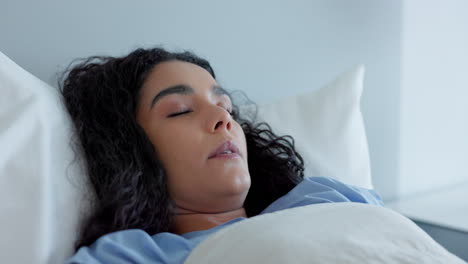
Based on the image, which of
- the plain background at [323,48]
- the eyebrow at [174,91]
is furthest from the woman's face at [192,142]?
the plain background at [323,48]

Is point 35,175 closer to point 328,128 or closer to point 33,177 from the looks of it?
point 33,177

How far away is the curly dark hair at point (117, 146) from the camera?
78cm

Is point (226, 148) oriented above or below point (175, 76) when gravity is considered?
below

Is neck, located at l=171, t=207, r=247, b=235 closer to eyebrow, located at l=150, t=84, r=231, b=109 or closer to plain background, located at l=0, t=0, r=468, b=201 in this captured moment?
eyebrow, located at l=150, t=84, r=231, b=109

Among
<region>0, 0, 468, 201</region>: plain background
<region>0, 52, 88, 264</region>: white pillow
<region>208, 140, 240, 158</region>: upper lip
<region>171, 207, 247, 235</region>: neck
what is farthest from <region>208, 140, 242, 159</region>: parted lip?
<region>0, 0, 468, 201</region>: plain background

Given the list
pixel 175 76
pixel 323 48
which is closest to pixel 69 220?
pixel 175 76

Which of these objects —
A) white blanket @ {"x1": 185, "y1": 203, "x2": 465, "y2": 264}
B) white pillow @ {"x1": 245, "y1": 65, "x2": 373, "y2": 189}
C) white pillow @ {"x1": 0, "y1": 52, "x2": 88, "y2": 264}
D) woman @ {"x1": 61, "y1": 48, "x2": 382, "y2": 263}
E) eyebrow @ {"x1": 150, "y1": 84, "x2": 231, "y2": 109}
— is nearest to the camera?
white blanket @ {"x1": 185, "y1": 203, "x2": 465, "y2": 264}

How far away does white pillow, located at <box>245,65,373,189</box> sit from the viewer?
112 cm

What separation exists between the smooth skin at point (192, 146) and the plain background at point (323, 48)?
0.65ft

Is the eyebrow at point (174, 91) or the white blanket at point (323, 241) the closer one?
→ the white blanket at point (323, 241)

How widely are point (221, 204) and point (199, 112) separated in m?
0.15

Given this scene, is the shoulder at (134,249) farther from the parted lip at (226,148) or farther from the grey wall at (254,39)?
the grey wall at (254,39)

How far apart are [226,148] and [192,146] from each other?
0.18ft

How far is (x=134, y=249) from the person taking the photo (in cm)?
71
